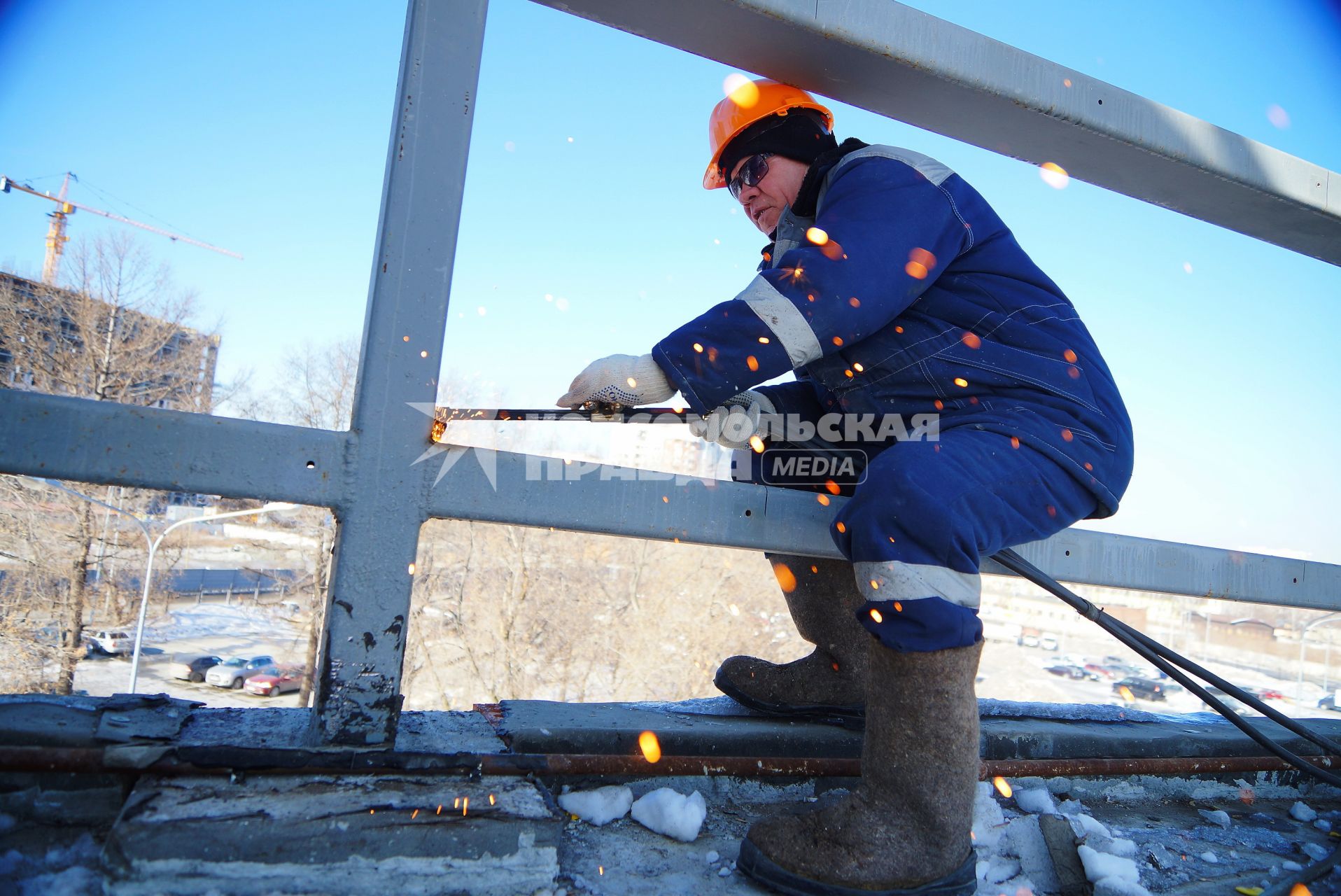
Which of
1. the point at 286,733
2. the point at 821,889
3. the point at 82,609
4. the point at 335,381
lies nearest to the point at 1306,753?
the point at 821,889

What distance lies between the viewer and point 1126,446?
1.25m

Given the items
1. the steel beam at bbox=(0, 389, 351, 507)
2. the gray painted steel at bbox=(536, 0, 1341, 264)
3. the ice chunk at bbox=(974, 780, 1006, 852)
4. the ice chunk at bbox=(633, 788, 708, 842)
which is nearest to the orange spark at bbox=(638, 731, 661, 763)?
the ice chunk at bbox=(633, 788, 708, 842)

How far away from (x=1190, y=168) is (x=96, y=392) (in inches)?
817

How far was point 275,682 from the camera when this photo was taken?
20438mm

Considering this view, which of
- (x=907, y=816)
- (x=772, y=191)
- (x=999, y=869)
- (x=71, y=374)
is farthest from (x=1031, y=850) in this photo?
(x=71, y=374)

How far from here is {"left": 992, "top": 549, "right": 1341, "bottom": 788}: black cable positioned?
131 centimetres

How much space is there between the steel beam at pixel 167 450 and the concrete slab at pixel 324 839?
1.24ft

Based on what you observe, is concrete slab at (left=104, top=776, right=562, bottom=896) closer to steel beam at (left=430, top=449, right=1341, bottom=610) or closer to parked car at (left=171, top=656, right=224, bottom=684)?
steel beam at (left=430, top=449, right=1341, bottom=610)

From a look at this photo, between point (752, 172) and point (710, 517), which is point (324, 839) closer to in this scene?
point (710, 517)

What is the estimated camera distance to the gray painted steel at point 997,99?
4.52ft

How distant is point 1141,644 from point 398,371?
57.8 inches

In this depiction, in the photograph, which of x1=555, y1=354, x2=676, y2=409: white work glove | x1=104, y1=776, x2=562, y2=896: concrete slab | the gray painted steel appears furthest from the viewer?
the gray painted steel

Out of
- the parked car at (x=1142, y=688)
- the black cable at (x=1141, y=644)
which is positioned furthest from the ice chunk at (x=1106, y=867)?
the parked car at (x=1142, y=688)

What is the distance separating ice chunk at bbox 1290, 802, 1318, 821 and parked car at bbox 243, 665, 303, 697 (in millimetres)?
22415
